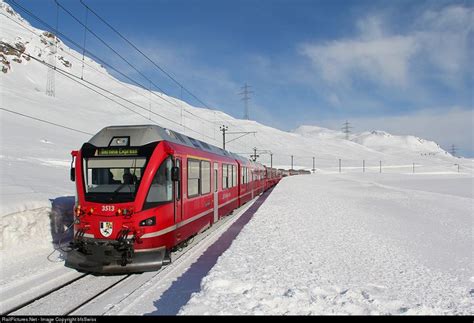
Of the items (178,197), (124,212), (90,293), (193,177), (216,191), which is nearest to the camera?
(90,293)

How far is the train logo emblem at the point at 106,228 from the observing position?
764 cm

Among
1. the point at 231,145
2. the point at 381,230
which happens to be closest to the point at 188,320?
the point at 381,230

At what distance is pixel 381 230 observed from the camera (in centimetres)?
1255

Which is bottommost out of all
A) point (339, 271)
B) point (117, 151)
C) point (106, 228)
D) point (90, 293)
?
point (90, 293)

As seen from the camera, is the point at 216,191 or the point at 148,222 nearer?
the point at 148,222

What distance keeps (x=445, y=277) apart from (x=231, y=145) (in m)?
139

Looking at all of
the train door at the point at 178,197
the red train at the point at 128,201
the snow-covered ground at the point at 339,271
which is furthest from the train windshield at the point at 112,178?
the snow-covered ground at the point at 339,271

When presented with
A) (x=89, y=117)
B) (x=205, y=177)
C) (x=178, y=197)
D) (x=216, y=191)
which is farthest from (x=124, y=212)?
(x=89, y=117)

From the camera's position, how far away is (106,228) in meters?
7.67

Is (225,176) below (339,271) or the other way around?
the other way around

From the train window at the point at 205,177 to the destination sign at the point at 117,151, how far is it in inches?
139

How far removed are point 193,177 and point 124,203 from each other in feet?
9.76

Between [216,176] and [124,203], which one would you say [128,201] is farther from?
[216,176]

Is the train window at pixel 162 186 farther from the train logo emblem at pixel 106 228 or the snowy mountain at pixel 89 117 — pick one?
the snowy mountain at pixel 89 117
